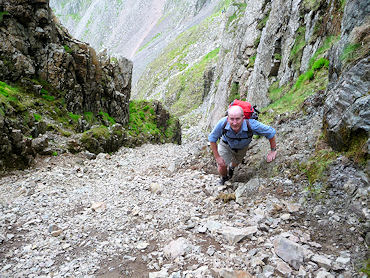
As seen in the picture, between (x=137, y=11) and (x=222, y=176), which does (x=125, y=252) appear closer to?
(x=222, y=176)

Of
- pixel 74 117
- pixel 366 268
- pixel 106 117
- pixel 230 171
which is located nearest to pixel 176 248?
pixel 366 268

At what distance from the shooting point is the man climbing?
6.48 meters

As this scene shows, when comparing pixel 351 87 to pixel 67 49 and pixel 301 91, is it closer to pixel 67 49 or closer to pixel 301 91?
pixel 301 91

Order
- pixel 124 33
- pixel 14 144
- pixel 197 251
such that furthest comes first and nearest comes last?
pixel 124 33 < pixel 14 144 < pixel 197 251

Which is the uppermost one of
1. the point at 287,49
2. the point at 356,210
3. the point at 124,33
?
the point at 124,33

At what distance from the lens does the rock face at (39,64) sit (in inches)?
450

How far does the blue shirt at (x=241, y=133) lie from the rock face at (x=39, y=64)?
9.36 m

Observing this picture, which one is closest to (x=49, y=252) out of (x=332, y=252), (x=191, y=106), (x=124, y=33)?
(x=332, y=252)

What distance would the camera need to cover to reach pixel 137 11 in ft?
508

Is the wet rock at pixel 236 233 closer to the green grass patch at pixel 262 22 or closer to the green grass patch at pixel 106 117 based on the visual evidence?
the green grass patch at pixel 106 117

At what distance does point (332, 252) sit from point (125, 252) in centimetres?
400

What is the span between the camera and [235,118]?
6.37 metres

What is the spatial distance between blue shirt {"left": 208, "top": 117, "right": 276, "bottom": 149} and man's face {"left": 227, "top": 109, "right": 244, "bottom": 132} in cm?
32

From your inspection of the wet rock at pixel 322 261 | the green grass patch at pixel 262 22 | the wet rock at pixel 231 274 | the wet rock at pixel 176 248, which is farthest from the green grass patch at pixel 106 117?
the wet rock at pixel 322 261
